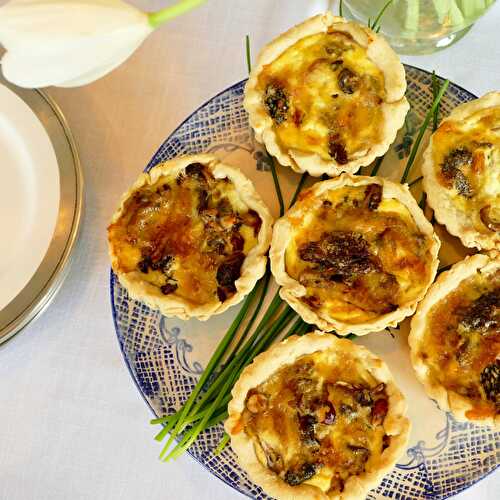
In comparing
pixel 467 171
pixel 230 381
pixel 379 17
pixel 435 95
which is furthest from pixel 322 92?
pixel 230 381

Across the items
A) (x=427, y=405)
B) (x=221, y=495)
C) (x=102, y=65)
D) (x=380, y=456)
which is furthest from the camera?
(x=221, y=495)

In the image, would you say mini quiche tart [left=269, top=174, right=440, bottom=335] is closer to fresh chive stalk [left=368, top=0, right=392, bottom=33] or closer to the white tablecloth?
fresh chive stalk [left=368, top=0, right=392, bottom=33]

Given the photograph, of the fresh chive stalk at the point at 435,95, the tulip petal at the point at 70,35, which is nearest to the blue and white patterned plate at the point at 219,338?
the fresh chive stalk at the point at 435,95

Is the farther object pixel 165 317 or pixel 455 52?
pixel 455 52

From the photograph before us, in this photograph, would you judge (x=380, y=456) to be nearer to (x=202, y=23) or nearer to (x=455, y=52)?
(x=455, y=52)

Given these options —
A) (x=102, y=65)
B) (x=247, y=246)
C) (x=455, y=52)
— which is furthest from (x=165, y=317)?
(x=455, y=52)

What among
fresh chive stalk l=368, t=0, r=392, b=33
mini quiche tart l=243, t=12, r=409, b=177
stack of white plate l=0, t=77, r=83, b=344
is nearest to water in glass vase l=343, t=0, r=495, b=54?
fresh chive stalk l=368, t=0, r=392, b=33
